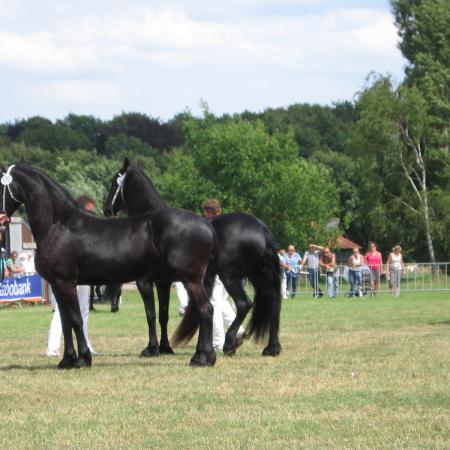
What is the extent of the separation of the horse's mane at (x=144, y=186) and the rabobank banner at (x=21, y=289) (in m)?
17.0

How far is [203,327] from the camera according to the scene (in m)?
12.7

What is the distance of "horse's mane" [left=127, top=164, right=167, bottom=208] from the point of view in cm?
1452

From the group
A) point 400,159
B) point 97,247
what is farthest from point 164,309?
point 400,159

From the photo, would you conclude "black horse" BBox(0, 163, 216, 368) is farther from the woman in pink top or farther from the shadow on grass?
the woman in pink top

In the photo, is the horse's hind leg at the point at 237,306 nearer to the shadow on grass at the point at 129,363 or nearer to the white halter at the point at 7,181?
the shadow on grass at the point at 129,363

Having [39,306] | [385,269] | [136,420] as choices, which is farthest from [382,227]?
[136,420]

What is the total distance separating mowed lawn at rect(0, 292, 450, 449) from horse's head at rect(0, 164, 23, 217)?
1.87m

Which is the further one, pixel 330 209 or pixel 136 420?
pixel 330 209

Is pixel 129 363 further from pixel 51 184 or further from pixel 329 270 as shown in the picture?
pixel 329 270

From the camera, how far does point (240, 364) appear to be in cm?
1284

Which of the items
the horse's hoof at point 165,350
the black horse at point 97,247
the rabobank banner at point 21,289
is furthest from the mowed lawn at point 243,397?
the rabobank banner at point 21,289

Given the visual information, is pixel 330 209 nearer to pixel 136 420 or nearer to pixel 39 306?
pixel 39 306

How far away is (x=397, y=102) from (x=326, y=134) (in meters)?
56.8

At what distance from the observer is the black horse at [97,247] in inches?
496
